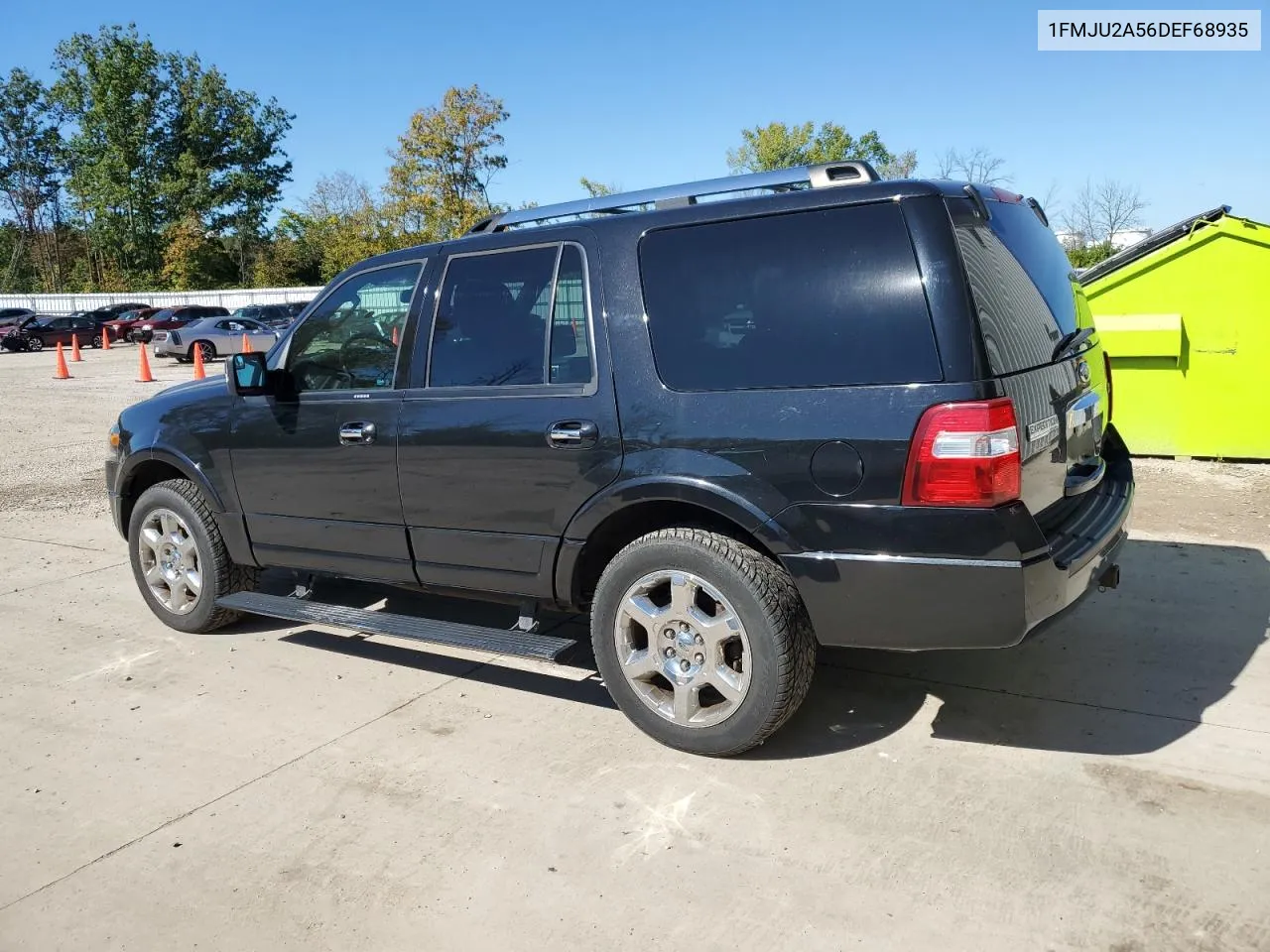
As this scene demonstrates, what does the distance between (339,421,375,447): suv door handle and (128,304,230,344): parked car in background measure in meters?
31.9

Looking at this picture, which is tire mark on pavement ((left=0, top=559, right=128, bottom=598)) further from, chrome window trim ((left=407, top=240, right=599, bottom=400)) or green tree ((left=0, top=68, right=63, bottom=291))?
green tree ((left=0, top=68, right=63, bottom=291))

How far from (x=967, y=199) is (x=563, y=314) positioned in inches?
61.3

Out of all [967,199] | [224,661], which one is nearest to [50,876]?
[224,661]

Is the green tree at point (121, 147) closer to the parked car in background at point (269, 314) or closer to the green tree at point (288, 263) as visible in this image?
the green tree at point (288, 263)

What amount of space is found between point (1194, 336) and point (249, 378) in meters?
7.26

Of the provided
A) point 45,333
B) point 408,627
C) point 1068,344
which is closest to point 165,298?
point 45,333

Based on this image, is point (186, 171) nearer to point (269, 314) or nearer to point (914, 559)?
point (269, 314)

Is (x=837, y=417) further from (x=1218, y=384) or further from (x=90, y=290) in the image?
(x=90, y=290)

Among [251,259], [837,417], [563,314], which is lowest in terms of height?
[837,417]

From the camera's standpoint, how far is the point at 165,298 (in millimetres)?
51812

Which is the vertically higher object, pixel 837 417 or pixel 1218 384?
pixel 837 417

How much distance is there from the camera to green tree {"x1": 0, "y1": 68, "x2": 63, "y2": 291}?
66812 millimetres

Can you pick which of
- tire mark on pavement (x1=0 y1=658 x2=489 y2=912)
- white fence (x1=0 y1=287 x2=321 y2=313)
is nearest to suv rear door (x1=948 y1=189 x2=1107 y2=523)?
tire mark on pavement (x1=0 y1=658 x2=489 y2=912)

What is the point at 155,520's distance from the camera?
5426mm
